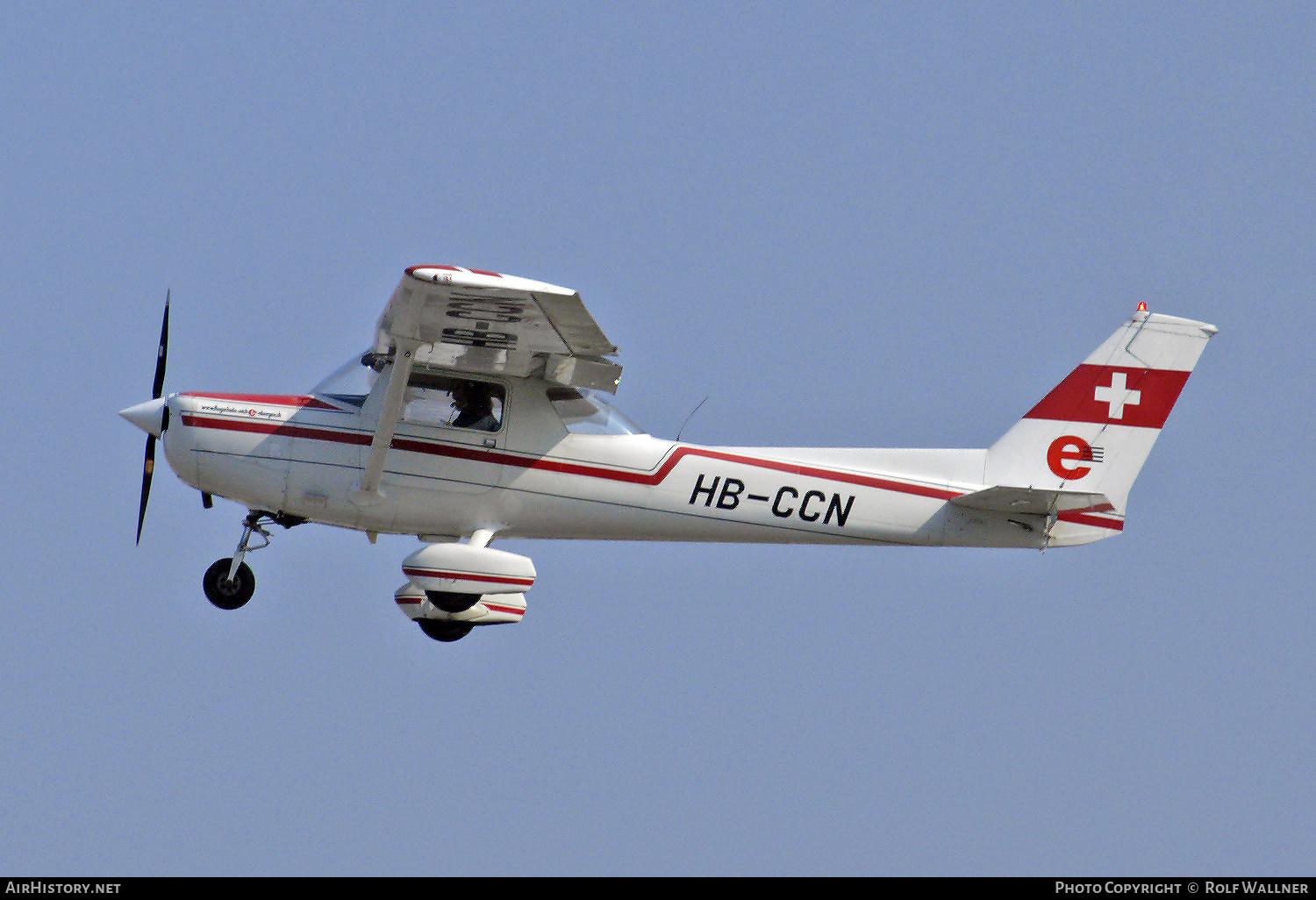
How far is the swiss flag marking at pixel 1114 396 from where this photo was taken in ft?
46.2

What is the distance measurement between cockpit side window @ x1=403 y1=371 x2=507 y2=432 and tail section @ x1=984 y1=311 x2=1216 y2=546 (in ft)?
14.0

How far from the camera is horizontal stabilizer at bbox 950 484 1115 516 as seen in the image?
43.4 ft

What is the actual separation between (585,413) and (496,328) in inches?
53.7

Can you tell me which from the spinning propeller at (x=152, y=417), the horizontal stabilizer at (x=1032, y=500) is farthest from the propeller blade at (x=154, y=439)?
the horizontal stabilizer at (x=1032, y=500)

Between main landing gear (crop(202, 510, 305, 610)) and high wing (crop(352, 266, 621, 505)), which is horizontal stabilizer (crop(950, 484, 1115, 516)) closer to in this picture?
high wing (crop(352, 266, 621, 505))

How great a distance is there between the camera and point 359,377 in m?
13.6

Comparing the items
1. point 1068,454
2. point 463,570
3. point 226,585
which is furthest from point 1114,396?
point 226,585

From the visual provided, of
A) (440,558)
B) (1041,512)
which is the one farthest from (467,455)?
(1041,512)

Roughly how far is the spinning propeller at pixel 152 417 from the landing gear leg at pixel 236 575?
0.97 m

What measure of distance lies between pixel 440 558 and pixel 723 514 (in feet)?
7.88

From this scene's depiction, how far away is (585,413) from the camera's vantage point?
1357 centimetres

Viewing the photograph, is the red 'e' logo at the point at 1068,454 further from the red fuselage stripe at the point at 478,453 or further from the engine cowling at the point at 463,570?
the engine cowling at the point at 463,570
